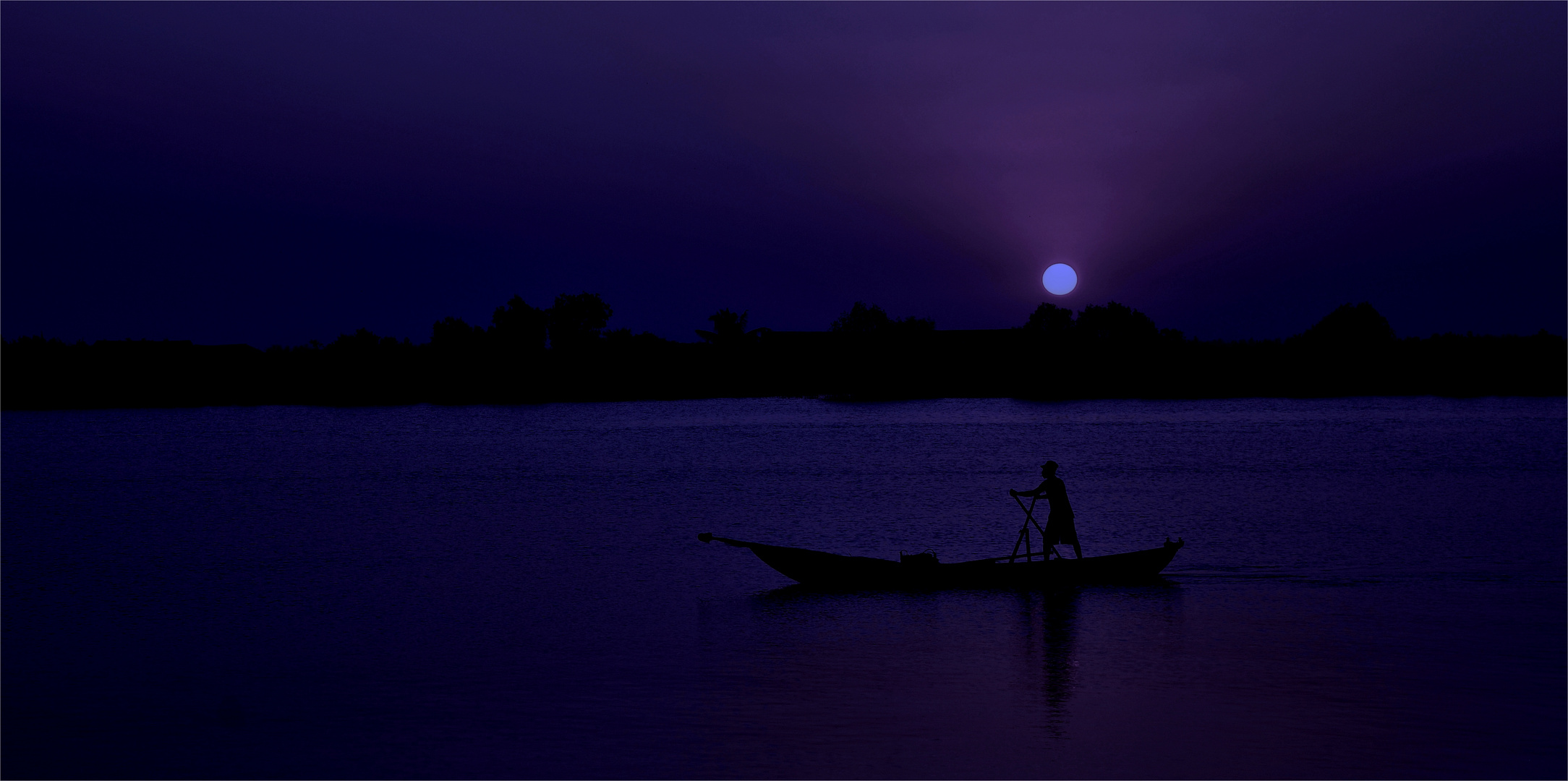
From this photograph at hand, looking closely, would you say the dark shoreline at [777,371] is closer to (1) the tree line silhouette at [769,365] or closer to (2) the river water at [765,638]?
(1) the tree line silhouette at [769,365]

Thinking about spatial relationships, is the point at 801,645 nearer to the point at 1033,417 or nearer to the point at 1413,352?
the point at 1033,417

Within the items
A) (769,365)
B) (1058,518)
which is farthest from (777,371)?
(1058,518)

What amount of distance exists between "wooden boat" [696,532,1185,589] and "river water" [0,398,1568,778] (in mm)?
267

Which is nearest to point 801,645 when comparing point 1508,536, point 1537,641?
point 1537,641

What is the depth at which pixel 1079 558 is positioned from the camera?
15.1 m

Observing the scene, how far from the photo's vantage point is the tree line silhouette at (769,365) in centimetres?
10450

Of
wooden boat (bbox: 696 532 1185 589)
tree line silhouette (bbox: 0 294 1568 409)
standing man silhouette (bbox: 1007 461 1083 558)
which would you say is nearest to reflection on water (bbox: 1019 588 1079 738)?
wooden boat (bbox: 696 532 1185 589)

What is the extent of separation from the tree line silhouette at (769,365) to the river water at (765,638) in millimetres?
80140

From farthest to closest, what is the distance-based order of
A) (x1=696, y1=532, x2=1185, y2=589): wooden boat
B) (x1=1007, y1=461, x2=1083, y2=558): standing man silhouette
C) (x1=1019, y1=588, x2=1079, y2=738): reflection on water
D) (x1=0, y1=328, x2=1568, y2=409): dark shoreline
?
(x1=0, y1=328, x2=1568, y2=409): dark shoreline
(x1=1007, y1=461, x2=1083, y2=558): standing man silhouette
(x1=696, y1=532, x2=1185, y2=589): wooden boat
(x1=1019, y1=588, x2=1079, y2=738): reflection on water

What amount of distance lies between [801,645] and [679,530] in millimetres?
12186

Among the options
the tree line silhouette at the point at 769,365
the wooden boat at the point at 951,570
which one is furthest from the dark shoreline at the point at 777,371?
the wooden boat at the point at 951,570

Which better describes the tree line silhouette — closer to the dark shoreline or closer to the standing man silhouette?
the dark shoreline

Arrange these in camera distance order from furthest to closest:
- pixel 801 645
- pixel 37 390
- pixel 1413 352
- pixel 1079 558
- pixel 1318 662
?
pixel 1413 352
pixel 37 390
pixel 1079 558
pixel 801 645
pixel 1318 662

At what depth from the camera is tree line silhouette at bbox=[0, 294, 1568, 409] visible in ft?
343
